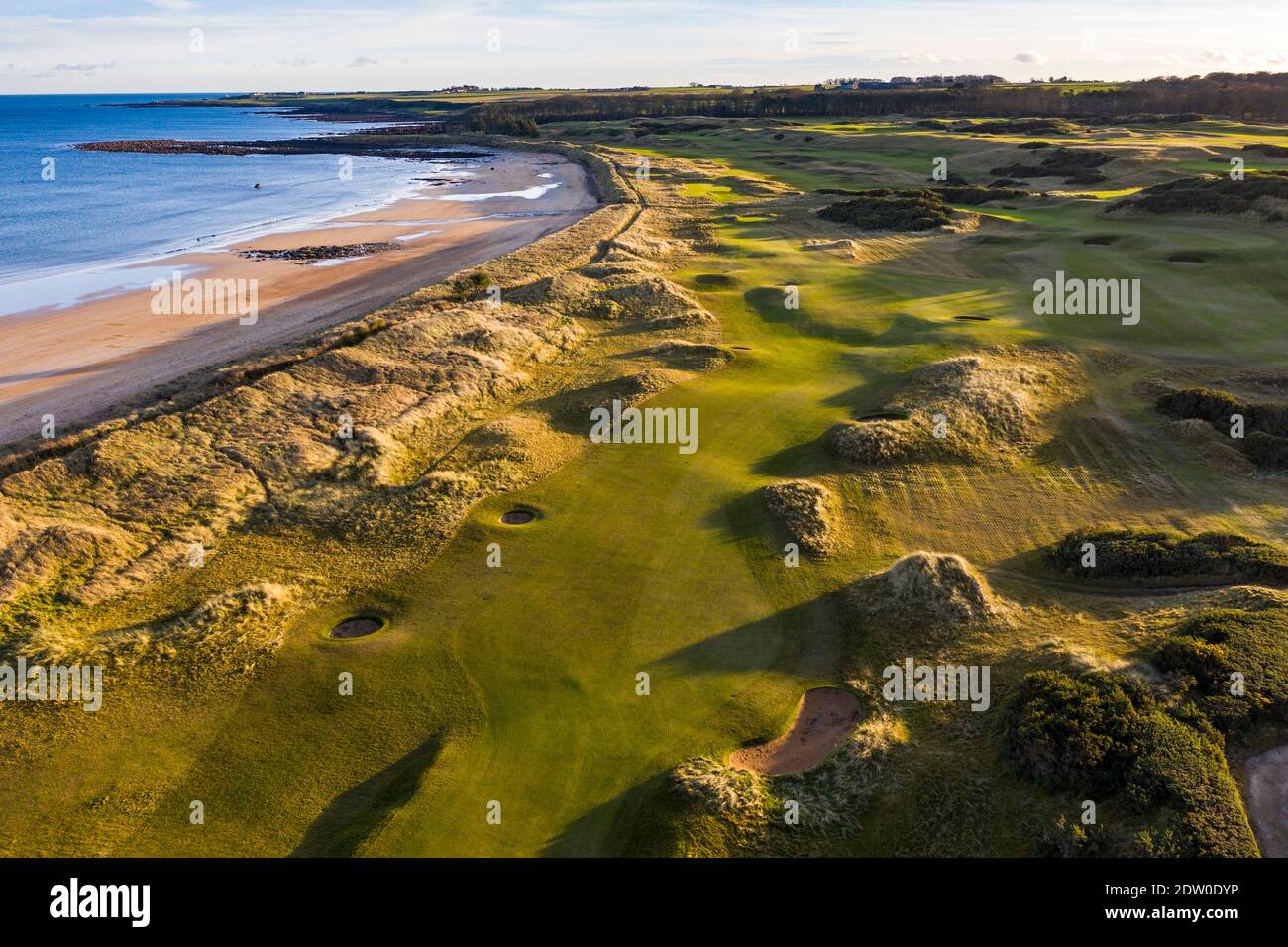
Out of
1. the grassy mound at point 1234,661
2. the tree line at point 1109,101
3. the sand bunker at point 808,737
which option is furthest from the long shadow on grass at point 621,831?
the tree line at point 1109,101

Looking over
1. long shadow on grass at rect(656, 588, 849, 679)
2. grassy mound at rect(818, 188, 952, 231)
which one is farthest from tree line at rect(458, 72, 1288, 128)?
long shadow on grass at rect(656, 588, 849, 679)

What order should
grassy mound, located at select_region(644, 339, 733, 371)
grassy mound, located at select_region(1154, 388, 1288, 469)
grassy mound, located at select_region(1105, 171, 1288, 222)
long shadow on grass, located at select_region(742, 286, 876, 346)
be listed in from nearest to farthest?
grassy mound, located at select_region(1154, 388, 1288, 469), grassy mound, located at select_region(644, 339, 733, 371), long shadow on grass, located at select_region(742, 286, 876, 346), grassy mound, located at select_region(1105, 171, 1288, 222)

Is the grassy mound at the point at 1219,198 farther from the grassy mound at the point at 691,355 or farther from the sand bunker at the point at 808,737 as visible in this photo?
the sand bunker at the point at 808,737

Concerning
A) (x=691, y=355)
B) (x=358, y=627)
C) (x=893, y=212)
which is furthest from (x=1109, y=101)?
(x=358, y=627)

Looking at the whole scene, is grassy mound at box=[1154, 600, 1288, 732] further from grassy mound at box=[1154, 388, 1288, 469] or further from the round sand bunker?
the round sand bunker

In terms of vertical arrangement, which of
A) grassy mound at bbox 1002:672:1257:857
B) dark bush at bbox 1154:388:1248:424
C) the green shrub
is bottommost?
grassy mound at bbox 1002:672:1257:857

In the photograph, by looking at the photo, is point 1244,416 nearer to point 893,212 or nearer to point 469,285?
point 469,285

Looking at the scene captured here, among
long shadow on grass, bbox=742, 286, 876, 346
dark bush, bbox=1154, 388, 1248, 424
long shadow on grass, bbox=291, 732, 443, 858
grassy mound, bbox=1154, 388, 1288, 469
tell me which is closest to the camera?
long shadow on grass, bbox=291, 732, 443, 858
